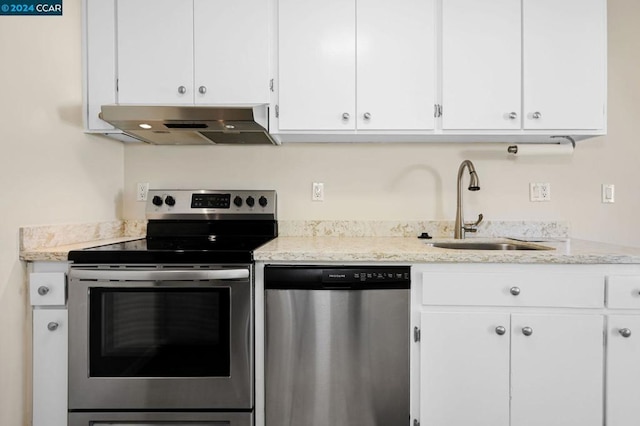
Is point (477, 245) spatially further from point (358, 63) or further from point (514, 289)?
point (358, 63)

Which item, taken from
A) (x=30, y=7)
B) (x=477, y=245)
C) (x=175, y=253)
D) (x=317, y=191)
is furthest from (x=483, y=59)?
(x=30, y=7)

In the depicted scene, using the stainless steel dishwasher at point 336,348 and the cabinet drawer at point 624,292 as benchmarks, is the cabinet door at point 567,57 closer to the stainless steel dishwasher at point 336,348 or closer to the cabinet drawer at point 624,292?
the cabinet drawer at point 624,292

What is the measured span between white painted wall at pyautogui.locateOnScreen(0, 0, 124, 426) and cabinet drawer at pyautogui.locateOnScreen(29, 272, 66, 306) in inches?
2.2

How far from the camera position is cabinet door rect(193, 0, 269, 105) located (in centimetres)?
178

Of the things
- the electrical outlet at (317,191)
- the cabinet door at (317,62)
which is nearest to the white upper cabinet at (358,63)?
the cabinet door at (317,62)

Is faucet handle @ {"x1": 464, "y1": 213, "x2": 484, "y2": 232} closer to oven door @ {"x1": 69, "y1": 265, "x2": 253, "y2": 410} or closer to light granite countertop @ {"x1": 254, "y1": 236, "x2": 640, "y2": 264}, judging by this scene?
light granite countertop @ {"x1": 254, "y1": 236, "x2": 640, "y2": 264}

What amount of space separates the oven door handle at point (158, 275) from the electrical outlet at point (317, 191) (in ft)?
2.76

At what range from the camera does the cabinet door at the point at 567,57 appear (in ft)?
5.76

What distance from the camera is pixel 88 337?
1440mm

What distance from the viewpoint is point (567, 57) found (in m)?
1.76

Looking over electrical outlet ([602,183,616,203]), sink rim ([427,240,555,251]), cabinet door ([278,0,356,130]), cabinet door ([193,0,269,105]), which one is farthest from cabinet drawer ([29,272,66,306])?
electrical outlet ([602,183,616,203])

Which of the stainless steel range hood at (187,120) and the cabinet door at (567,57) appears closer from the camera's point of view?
the stainless steel range hood at (187,120)

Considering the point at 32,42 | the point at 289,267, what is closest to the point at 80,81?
the point at 32,42

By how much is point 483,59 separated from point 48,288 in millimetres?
2142
